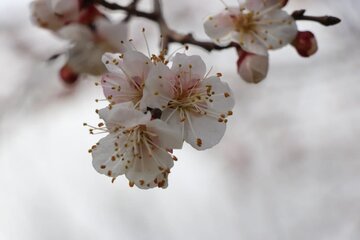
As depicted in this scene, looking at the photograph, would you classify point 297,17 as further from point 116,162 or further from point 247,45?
point 116,162

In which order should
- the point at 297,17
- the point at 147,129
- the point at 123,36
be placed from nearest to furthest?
1. the point at 147,129
2. the point at 297,17
3. the point at 123,36

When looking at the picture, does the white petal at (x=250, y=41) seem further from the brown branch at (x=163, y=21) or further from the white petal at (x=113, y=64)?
the white petal at (x=113, y=64)

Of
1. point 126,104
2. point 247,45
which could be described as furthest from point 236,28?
point 126,104

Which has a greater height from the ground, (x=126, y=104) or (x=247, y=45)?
(x=247, y=45)

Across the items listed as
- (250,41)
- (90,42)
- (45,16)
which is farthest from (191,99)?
(45,16)

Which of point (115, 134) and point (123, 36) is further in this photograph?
point (123, 36)

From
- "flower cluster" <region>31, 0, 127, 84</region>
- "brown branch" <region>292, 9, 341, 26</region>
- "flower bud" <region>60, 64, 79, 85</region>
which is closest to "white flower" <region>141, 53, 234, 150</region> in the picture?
"brown branch" <region>292, 9, 341, 26</region>
